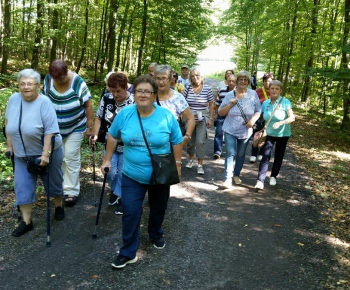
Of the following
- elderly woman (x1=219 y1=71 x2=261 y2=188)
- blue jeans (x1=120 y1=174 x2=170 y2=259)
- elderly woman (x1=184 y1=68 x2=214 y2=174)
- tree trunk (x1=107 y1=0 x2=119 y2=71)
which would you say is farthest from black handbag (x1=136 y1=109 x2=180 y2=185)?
tree trunk (x1=107 y1=0 x2=119 y2=71)

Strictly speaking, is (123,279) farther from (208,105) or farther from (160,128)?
(208,105)

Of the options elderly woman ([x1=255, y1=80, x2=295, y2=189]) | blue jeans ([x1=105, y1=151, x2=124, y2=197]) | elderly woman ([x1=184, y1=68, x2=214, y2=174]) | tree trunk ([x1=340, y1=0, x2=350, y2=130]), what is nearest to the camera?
blue jeans ([x1=105, y1=151, x2=124, y2=197])

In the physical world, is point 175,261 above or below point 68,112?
below

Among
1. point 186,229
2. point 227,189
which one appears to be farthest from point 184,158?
point 186,229

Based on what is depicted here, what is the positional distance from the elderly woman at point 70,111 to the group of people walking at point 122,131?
1 cm

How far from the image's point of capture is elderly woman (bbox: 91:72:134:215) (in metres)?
4.66

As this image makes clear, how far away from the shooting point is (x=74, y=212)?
5.16 metres

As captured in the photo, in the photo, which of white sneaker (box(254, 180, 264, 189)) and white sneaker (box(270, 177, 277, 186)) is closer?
white sneaker (box(254, 180, 264, 189))

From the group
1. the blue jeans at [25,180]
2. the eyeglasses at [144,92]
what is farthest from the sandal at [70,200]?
the eyeglasses at [144,92]

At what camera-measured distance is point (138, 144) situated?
3.52 m

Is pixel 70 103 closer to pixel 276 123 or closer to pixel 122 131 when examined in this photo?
pixel 122 131

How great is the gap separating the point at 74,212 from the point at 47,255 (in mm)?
1243

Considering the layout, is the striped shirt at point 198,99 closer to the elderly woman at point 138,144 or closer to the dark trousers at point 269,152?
the dark trousers at point 269,152

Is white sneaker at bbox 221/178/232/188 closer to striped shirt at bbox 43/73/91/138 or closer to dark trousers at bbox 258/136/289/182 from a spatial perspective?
dark trousers at bbox 258/136/289/182
